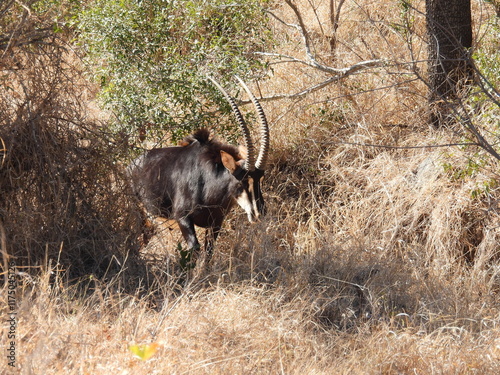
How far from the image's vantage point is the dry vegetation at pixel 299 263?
4.01 metres

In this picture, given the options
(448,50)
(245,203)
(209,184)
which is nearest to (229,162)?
(209,184)

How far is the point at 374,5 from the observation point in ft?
37.5

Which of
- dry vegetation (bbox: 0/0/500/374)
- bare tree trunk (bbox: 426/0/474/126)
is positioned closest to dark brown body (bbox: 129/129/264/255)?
dry vegetation (bbox: 0/0/500/374)

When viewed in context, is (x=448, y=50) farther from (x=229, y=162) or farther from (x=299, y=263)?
(x=299, y=263)

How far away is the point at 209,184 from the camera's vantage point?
6.98 m

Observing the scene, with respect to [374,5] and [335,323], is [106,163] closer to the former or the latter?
[335,323]

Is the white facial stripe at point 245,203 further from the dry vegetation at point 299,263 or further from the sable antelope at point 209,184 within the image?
the dry vegetation at point 299,263

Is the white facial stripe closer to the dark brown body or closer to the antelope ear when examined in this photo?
the dark brown body

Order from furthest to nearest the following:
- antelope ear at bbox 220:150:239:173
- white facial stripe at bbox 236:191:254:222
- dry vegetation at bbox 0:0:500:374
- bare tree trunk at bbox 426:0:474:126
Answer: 1. bare tree trunk at bbox 426:0:474:126
2. antelope ear at bbox 220:150:239:173
3. white facial stripe at bbox 236:191:254:222
4. dry vegetation at bbox 0:0:500:374

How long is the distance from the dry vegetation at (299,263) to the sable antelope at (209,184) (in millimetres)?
306

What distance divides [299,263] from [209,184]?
1.53 meters

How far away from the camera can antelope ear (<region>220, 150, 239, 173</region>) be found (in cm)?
695

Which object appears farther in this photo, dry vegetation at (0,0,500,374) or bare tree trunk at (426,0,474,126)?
bare tree trunk at (426,0,474,126)

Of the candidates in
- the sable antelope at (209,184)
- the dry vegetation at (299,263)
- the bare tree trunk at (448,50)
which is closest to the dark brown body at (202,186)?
the sable antelope at (209,184)
